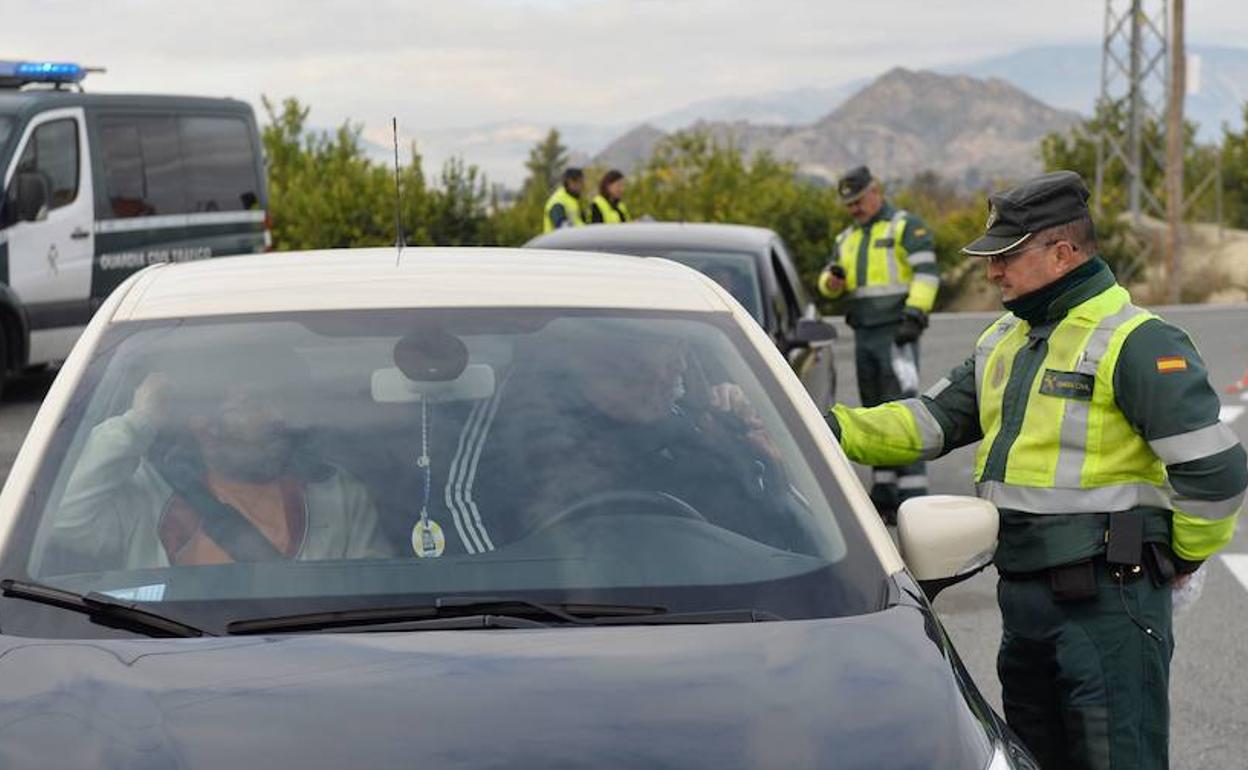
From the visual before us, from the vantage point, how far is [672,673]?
10.2 ft

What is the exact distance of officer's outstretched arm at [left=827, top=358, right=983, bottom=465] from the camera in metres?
4.99

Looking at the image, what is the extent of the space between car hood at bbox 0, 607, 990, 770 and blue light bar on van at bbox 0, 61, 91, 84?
45.4ft

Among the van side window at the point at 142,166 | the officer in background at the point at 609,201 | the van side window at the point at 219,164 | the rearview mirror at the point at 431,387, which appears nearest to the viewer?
the rearview mirror at the point at 431,387

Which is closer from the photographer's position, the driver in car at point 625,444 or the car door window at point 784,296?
the driver in car at point 625,444

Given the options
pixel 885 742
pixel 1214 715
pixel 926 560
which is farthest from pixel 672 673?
pixel 1214 715

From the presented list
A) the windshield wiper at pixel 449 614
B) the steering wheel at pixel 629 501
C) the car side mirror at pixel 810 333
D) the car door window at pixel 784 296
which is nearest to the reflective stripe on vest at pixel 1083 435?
the steering wheel at pixel 629 501

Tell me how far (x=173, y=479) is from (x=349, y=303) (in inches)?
18.2

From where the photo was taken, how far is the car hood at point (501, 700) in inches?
113

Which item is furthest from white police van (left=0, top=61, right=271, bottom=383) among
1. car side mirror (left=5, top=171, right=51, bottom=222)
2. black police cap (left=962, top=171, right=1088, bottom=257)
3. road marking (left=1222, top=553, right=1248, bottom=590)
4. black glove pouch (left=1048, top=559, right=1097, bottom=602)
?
black glove pouch (left=1048, top=559, right=1097, bottom=602)

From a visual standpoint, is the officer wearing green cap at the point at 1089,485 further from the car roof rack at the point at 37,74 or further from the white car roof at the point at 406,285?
the car roof rack at the point at 37,74

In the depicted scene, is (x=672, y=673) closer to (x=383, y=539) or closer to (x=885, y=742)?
(x=885, y=742)

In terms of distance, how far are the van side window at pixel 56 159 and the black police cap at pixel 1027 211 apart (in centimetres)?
1169

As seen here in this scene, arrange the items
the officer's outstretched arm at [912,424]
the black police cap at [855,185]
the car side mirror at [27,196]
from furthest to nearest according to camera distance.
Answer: the car side mirror at [27,196], the black police cap at [855,185], the officer's outstretched arm at [912,424]

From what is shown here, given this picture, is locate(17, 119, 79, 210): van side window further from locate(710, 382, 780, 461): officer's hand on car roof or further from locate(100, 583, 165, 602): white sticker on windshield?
locate(100, 583, 165, 602): white sticker on windshield
